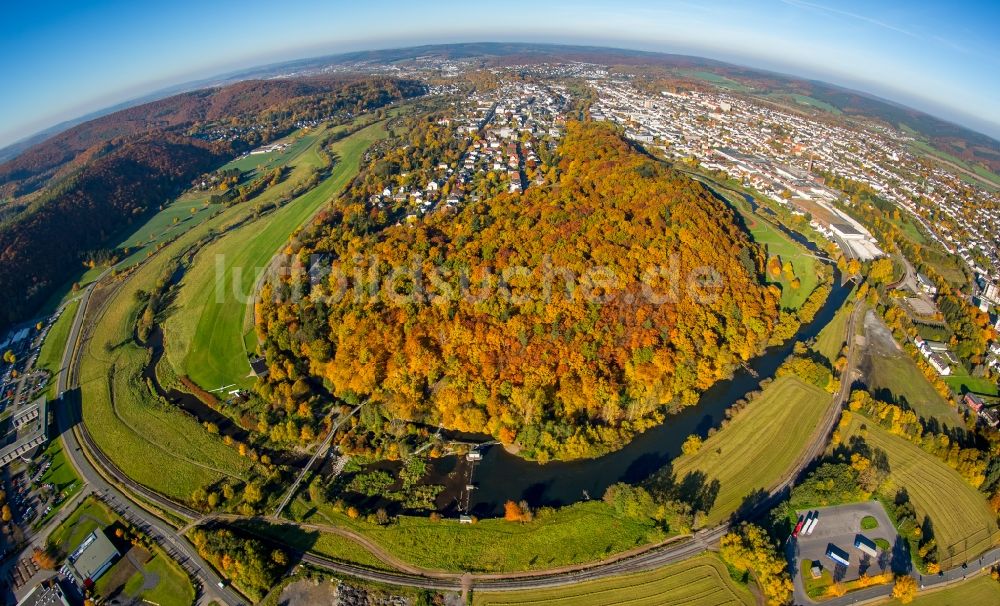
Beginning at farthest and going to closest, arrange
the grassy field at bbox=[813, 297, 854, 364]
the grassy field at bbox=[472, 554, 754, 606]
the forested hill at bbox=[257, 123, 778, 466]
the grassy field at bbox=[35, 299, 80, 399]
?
the grassy field at bbox=[813, 297, 854, 364]
the grassy field at bbox=[35, 299, 80, 399]
the forested hill at bbox=[257, 123, 778, 466]
the grassy field at bbox=[472, 554, 754, 606]

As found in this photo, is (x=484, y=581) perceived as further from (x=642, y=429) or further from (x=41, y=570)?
(x=41, y=570)

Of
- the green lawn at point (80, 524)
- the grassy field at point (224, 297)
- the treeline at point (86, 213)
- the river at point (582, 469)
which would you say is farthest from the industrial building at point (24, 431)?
the river at point (582, 469)

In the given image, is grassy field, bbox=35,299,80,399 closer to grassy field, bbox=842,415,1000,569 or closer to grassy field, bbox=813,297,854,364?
grassy field, bbox=842,415,1000,569

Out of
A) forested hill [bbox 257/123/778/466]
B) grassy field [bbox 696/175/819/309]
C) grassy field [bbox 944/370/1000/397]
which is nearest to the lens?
forested hill [bbox 257/123/778/466]

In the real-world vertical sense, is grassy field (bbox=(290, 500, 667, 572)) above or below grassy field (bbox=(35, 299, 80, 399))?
below

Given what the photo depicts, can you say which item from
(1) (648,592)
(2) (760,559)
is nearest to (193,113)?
(1) (648,592)

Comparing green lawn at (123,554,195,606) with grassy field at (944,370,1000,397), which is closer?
green lawn at (123,554,195,606)

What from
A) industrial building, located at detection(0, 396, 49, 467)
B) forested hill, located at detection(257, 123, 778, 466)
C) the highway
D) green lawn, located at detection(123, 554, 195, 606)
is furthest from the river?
industrial building, located at detection(0, 396, 49, 467)
